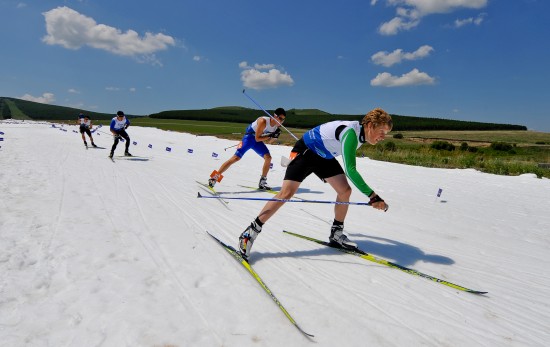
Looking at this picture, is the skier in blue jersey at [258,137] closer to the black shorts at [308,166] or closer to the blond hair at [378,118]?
the black shorts at [308,166]

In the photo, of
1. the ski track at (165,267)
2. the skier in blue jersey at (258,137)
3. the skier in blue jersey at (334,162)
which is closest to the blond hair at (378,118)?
the skier in blue jersey at (334,162)

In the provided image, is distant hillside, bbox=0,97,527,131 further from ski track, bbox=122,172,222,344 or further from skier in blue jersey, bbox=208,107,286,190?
ski track, bbox=122,172,222,344

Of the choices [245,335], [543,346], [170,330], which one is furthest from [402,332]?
[170,330]

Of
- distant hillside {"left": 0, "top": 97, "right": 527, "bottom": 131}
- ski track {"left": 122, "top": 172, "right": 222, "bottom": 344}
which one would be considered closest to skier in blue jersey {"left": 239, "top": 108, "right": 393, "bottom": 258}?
ski track {"left": 122, "top": 172, "right": 222, "bottom": 344}

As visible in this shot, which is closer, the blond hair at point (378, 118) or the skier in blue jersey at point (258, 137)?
the blond hair at point (378, 118)

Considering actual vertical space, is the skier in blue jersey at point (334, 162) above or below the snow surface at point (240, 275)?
above

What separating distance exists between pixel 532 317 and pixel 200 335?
3.47 meters

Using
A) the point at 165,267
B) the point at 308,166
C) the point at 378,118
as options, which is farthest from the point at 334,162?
the point at 165,267

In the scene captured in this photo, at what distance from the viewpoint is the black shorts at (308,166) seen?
4.42m

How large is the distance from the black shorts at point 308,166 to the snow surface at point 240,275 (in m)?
1.17

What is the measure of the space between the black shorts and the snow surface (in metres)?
1.17

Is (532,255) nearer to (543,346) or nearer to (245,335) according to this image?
(543,346)

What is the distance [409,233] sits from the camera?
606cm

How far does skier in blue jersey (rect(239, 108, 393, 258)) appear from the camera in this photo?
3943mm
